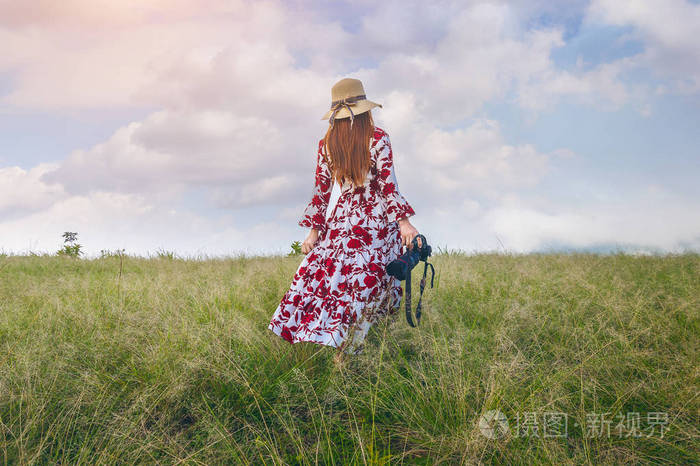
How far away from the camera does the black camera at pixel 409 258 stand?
267 cm

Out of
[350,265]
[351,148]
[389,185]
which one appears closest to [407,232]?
[389,185]

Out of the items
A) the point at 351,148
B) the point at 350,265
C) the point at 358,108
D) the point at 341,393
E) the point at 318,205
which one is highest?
the point at 358,108

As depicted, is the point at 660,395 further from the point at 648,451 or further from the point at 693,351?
the point at 693,351

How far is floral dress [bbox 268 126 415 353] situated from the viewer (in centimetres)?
280

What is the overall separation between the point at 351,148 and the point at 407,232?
0.69m

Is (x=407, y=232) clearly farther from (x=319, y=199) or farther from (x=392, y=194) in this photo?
(x=319, y=199)

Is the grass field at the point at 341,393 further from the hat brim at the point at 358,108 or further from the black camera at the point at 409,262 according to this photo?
the hat brim at the point at 358,108

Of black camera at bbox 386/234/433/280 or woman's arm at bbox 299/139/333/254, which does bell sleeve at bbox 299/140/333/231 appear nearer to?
woman's arm at bbox 299/139/333/254

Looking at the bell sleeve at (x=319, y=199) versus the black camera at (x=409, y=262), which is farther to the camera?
the bell sleeve at (x=319, y=199)

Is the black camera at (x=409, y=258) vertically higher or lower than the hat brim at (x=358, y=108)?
lower

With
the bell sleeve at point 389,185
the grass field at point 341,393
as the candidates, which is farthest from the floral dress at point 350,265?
the grass field at point 341,393

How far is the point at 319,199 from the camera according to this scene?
316 centimetres

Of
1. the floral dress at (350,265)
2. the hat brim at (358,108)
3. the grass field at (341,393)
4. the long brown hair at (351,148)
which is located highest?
the hat brim at (358,108)

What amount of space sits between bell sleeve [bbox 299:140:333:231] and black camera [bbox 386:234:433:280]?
2.17ft
